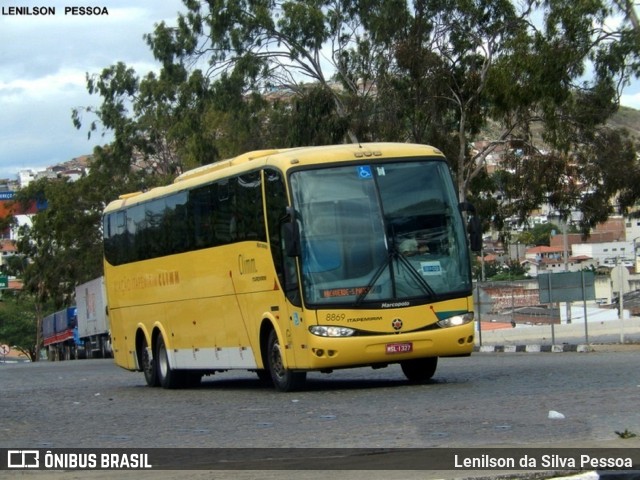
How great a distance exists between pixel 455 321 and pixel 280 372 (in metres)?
2.53

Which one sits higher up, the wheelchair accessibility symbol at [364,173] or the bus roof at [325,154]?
the bus roof at [325,154]

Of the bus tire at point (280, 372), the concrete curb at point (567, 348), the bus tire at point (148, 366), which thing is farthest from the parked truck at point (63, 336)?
the bus tire at point (280, 372)

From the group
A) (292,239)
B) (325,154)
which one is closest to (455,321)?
(292,239)

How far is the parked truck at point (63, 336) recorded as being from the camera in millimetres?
67938

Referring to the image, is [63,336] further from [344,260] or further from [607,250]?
[607,250]

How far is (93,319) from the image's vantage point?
192 feet

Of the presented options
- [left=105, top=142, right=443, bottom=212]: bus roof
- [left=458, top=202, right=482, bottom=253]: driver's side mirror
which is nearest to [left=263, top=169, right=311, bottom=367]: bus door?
[left=105, top=142, right=443, bottom=212]: bus roof

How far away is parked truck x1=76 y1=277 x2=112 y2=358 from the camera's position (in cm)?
5553

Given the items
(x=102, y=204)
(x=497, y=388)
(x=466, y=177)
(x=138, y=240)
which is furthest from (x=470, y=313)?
(x=102, y=204)

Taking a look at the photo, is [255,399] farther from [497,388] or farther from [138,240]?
[138,240]

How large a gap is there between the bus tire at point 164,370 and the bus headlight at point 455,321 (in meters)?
6.44

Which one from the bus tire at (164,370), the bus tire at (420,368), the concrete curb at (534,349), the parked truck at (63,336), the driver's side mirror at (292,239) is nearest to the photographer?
the driver's side mirror at (292,239)

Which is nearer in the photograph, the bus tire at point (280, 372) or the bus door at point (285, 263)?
the bus door at point (285, 263)

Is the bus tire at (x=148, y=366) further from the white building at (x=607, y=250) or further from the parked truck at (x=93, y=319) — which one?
the white building at (x=607, y=250)
